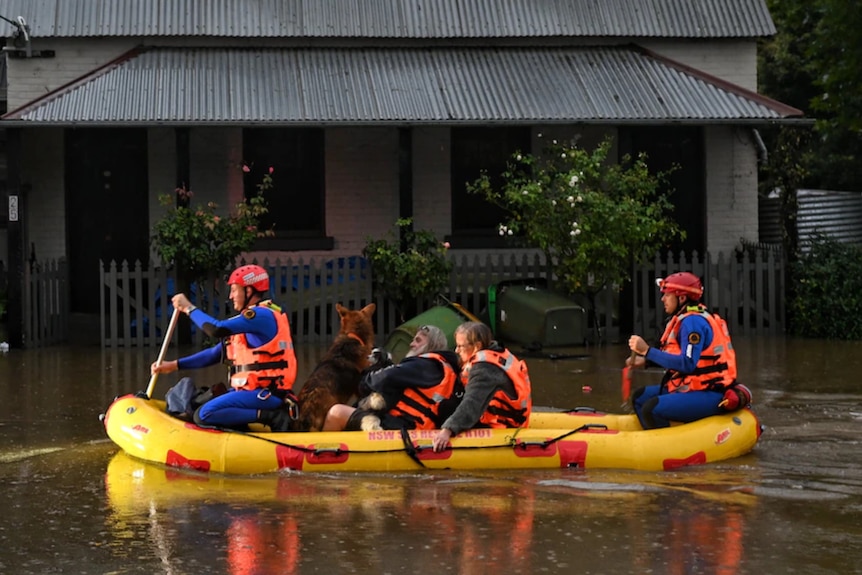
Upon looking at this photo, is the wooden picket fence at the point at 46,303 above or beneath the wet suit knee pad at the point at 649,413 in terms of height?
above

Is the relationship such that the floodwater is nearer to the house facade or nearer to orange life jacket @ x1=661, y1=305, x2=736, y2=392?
orange life jacket @ x1=661, y1=305, x2=736, y2=392

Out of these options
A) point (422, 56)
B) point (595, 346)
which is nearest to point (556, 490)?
point (595, 346)

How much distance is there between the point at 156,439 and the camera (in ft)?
36.1

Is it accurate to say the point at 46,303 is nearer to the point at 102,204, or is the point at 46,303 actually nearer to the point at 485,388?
the point at 102,204

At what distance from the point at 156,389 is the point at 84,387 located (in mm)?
774

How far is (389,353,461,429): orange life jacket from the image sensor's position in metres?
10.8

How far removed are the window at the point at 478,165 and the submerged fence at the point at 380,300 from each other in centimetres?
132

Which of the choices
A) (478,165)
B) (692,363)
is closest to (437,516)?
(692,363)

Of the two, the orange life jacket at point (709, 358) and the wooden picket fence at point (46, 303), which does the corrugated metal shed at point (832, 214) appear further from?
the orange life jacket at point (709, 358)

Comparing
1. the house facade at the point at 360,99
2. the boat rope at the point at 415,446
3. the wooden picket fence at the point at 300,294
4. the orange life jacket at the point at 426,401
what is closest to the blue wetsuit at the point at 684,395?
the boat rope at the point at 415,446

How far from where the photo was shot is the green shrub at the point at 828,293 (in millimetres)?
19781

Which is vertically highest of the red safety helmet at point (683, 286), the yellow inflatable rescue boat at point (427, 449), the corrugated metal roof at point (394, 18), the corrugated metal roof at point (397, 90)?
the corrugated metal roof at point (394, 18)

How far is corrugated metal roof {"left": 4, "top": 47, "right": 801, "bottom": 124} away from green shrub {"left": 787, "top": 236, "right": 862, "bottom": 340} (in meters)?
2.02

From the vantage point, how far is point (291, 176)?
866 inches
